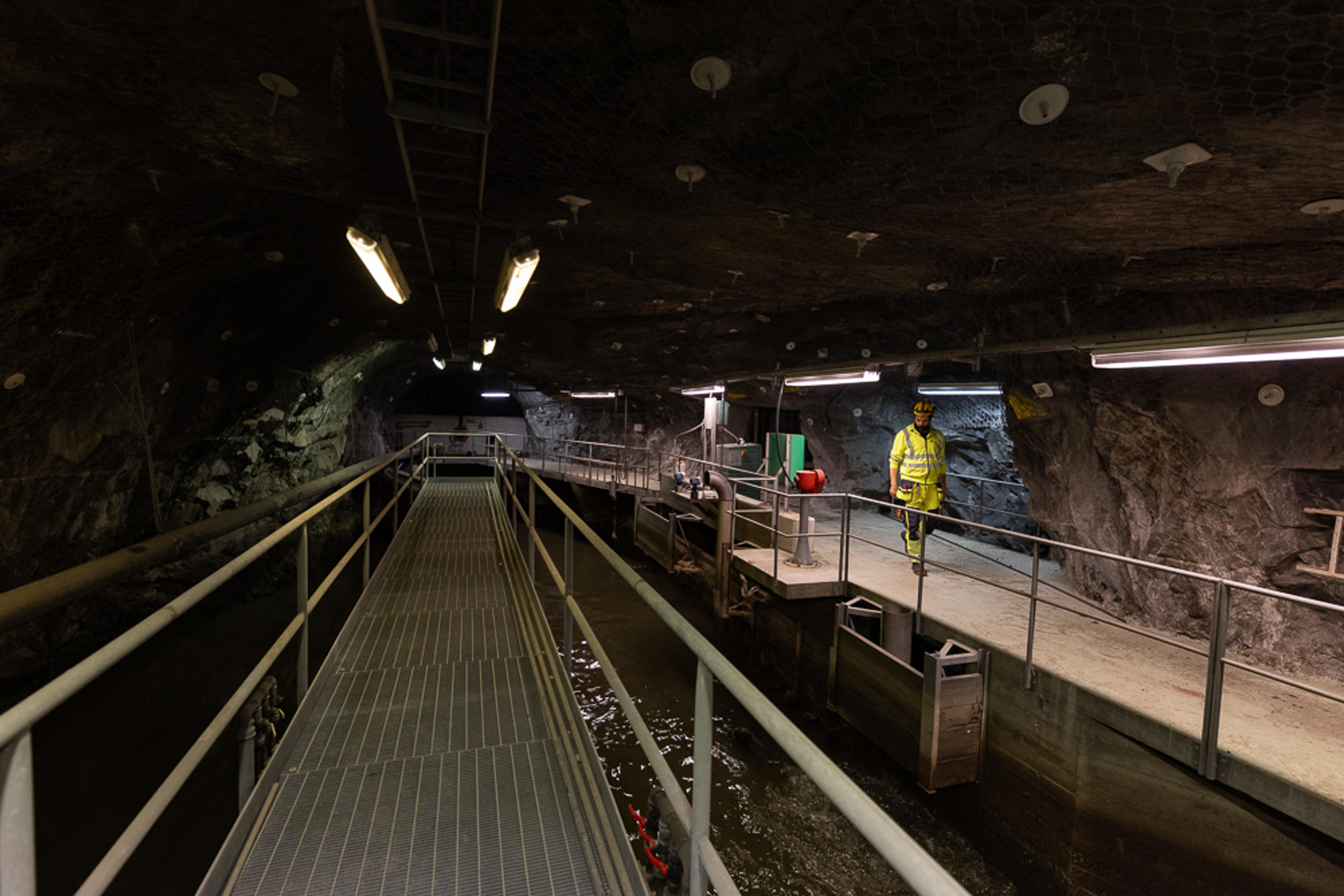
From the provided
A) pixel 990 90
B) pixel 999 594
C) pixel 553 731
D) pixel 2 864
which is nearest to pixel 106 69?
pixel 2 864

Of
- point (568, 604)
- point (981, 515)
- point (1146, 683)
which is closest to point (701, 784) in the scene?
point (568, 604)

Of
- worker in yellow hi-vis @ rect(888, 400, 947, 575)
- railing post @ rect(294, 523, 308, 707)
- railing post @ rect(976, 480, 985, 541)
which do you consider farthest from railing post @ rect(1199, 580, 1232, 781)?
railing post @ rect(976, 480, 985, 541)

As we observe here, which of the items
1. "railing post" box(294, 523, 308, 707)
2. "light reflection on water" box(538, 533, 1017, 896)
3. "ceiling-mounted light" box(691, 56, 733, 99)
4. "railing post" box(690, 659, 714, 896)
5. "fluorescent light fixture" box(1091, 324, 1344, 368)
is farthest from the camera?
"light reflection on water" box(538, 533, 1017, 896)

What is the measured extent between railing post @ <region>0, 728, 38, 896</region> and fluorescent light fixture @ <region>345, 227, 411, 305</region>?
321 cm

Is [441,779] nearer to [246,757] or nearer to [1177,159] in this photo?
[246,757]

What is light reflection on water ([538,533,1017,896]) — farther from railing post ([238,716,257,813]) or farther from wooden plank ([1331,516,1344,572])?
wooden plank ([1331,516,1344,572])

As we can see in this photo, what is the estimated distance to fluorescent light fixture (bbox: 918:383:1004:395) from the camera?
29.5 ft

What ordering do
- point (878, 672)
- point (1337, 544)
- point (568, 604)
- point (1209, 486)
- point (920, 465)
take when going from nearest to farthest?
point (568, 604) → point (1337, 544) → point (1209, 486) → point (878, 672) → point (920, 465)

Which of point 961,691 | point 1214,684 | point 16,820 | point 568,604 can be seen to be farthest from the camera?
point 961,691

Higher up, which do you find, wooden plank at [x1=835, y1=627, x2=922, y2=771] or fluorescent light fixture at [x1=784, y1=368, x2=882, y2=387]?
fluorescent light fixture at [x1=784, y1=368, x2=882, y2=387]

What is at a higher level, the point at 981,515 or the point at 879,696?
the point at 981,515

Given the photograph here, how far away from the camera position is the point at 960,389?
9492mm

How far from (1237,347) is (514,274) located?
187 inches

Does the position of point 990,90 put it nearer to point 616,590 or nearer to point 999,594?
point 999,594
